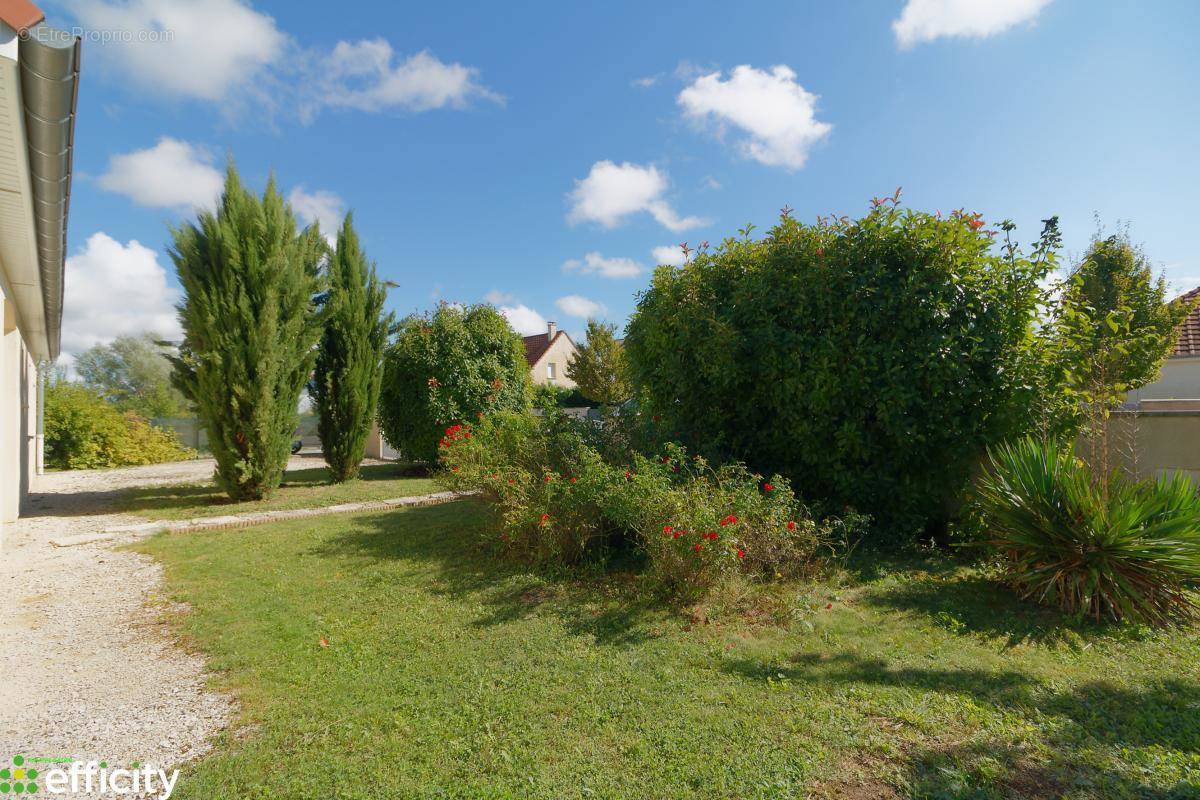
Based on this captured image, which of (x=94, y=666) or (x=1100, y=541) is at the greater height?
(x=1100, y=541)

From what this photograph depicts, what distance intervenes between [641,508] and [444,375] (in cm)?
1042

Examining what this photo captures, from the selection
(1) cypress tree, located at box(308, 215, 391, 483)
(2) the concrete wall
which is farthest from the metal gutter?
(2) the concrete wall

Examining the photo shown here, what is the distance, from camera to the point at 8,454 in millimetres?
7965

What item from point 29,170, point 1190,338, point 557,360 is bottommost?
point 1190,338

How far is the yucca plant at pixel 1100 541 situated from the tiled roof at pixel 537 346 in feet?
107

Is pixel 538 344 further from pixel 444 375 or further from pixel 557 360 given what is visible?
pixel 444 375

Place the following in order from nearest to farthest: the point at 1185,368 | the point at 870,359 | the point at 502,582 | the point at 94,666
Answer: the point at 94,666
the point at 502,582
the point at 870,359
the point at 1185,368

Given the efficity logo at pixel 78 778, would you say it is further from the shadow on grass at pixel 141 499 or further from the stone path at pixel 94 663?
the shadow on grass at pixel 141 499

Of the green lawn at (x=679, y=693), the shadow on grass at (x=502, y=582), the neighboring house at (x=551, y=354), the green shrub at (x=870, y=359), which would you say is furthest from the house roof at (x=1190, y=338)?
the neighboring house at (x=551, y=354)

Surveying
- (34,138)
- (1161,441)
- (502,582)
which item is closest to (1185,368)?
(1161,441)

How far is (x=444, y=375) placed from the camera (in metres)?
14.3

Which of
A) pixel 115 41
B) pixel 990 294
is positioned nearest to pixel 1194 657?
pixel 990 294

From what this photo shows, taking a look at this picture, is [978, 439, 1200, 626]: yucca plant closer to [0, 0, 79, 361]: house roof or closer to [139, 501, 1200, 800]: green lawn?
[139, 501, 1200, 800]: green lawn

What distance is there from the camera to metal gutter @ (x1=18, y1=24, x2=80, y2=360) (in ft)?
11.9
